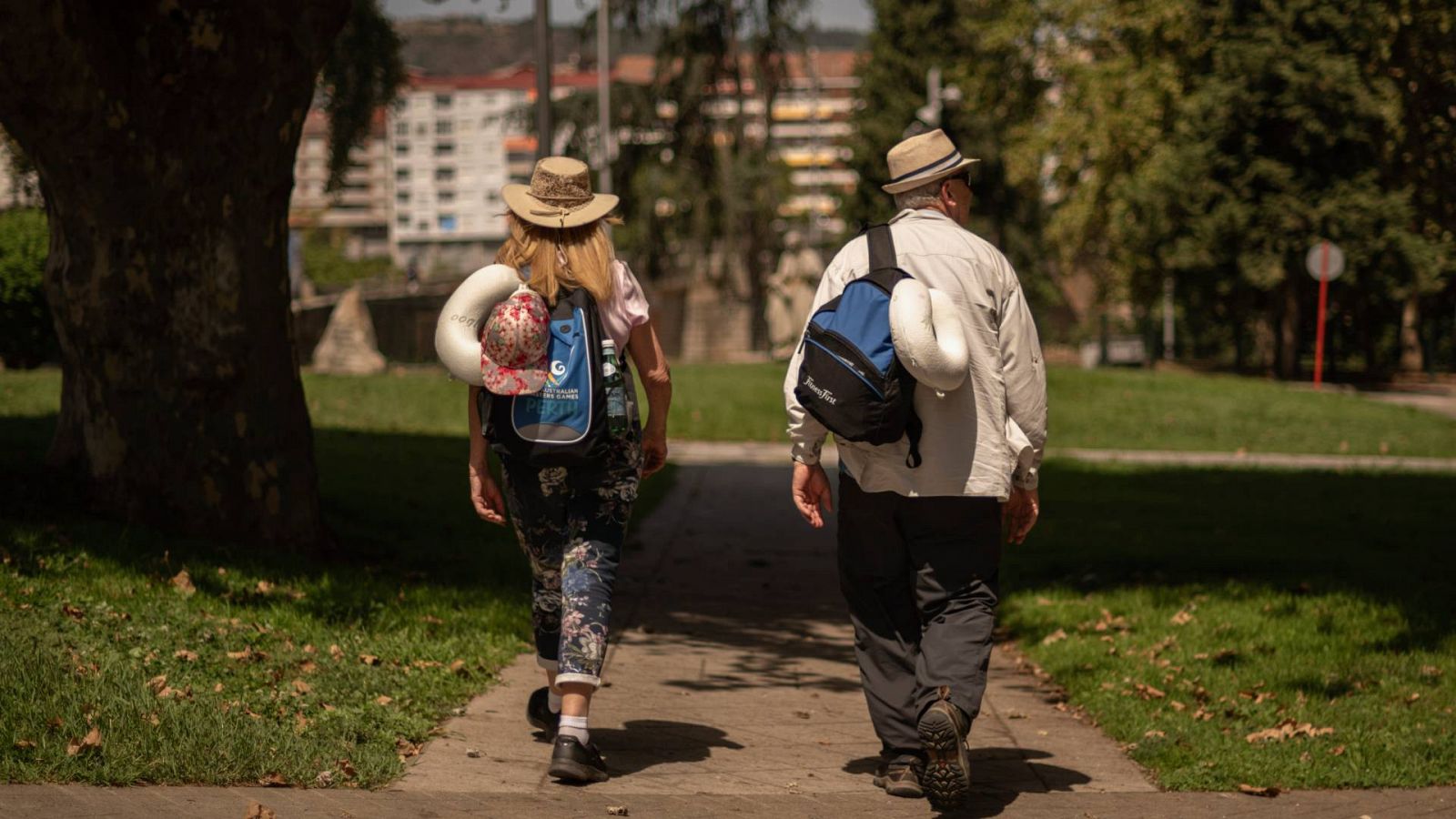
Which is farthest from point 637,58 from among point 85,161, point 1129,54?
point 85,161

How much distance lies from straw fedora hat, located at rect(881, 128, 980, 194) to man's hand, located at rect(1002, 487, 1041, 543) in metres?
0.98

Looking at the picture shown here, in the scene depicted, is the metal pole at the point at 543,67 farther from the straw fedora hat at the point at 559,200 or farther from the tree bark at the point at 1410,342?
the tree bark at the point at 1410,342

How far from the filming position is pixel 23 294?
2156 centimetres

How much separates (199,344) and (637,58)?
629 ft

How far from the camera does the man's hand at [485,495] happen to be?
18.1ft

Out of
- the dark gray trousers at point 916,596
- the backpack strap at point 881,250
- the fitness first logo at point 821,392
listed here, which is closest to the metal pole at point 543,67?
the backpack strap at point 881,250

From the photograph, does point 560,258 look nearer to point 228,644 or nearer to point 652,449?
point 652,449

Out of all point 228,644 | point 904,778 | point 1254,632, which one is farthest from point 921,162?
point 1254,632

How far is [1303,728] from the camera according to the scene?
20.2 feet

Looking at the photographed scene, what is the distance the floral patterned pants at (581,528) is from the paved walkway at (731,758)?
16.7 inches

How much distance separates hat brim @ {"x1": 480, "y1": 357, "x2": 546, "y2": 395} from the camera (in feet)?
17.1

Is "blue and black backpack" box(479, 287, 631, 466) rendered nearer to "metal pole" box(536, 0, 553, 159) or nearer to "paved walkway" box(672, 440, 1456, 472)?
"paved walkway" box(672, 440, 1456, 472)

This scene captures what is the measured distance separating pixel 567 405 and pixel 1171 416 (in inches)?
782

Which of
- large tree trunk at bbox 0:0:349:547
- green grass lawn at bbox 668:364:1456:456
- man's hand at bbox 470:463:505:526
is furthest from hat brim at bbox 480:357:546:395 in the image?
green grass lawn at bbox 668:364:1456:456
